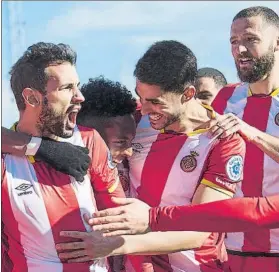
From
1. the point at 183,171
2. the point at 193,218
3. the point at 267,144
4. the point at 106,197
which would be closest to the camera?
the point at 193,218

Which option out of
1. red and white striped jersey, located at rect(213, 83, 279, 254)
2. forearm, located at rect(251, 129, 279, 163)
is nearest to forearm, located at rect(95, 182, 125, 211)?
forearm, located at rect(251, 129, 279, 163)

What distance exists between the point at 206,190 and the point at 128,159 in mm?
485

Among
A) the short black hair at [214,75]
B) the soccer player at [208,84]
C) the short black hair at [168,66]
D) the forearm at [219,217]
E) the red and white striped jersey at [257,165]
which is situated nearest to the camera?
the forearm at [219,217]

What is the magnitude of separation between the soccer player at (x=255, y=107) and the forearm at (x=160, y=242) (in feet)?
2.92

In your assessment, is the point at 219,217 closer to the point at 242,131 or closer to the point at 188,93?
the point at 242,131

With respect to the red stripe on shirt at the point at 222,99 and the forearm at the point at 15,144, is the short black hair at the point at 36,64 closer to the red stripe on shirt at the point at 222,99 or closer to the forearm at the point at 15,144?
the forearm at the point at 15,144

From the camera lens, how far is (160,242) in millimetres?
2973

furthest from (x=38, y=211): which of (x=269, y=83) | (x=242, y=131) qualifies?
(x=269, y=83)

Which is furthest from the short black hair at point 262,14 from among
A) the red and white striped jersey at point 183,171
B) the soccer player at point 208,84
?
the soccer player at point 208,84

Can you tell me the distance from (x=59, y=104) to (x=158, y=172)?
0.67 metres

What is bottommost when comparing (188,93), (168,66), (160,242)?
(160,242)

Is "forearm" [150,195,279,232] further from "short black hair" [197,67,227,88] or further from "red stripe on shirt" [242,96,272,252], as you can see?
"short black hair" [197,67,227,88]

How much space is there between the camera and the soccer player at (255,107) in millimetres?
3830

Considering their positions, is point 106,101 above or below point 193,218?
above
